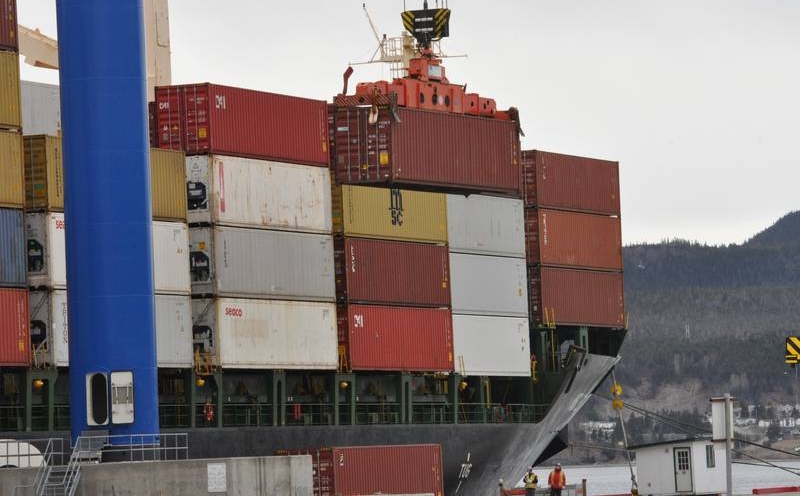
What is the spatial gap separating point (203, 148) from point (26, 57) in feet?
68.2

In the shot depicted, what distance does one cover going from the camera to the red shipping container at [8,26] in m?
48.2

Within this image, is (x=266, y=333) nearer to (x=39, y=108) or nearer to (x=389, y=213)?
(x=389, y=213)

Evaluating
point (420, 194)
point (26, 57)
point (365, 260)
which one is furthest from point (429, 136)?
point (26, 57)

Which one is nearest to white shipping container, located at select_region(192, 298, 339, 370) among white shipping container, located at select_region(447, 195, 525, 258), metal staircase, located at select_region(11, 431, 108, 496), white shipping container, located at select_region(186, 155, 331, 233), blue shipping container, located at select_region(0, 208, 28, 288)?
white shipping container, located at select_region(186, 155, 331, 233)

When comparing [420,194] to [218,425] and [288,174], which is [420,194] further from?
[218,425]

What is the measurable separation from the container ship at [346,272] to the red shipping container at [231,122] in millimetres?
62

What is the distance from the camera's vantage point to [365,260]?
5791 cm

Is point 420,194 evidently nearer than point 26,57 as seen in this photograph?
Yes

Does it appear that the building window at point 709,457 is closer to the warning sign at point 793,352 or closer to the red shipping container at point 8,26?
the warning sign at point 793,352

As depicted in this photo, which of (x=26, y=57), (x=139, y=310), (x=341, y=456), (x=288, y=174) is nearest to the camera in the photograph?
(x=139, y=310)

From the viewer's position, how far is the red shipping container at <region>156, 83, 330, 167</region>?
53.5m

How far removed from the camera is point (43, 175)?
4903cm

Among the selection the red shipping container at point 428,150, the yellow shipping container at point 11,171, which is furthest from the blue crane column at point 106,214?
the red shipping container at point 428,150

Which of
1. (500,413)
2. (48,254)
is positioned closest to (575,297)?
(500,413)
